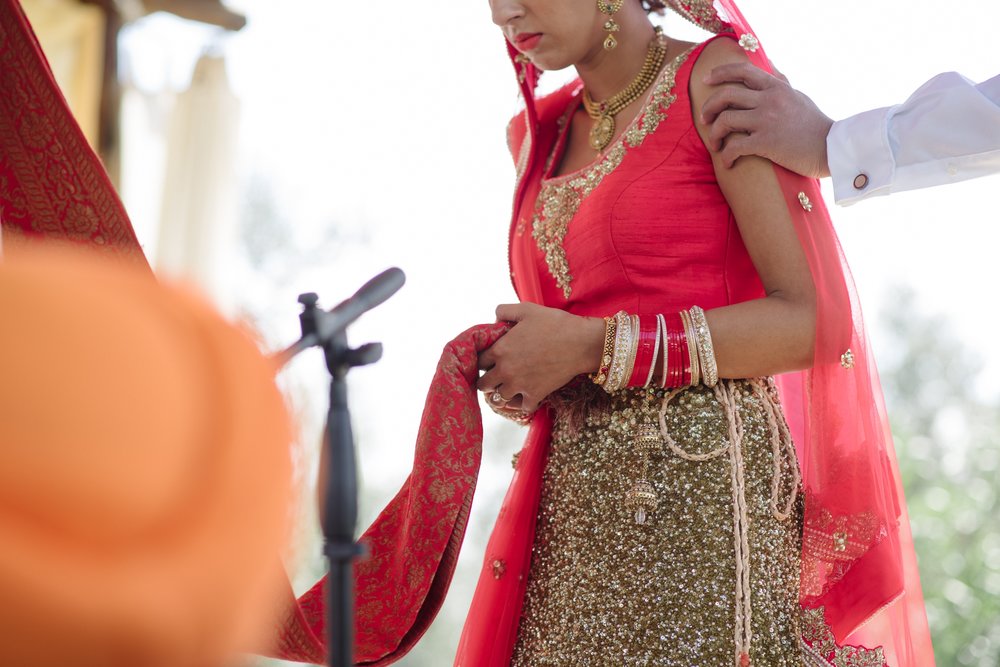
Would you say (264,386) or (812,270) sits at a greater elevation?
(264,386)

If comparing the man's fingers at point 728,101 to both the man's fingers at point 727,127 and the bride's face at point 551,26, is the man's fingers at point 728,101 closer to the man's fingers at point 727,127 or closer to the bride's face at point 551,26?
the man's fingers at point 727,127

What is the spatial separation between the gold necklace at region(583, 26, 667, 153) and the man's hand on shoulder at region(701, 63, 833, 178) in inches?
6.3

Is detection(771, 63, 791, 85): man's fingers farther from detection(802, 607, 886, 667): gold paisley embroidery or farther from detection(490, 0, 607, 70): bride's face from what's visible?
detection(802, 607, 886, 667): gold paisley embroidery

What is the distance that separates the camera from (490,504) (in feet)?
18.0

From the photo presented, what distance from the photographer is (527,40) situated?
65.6 inches

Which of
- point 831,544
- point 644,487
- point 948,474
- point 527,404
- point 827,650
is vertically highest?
point 527,404

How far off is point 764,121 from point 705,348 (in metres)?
0.34

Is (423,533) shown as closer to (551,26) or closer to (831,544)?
(831,544)

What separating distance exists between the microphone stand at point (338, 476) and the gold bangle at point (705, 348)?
625 millimetres

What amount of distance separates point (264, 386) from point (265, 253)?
6.29m

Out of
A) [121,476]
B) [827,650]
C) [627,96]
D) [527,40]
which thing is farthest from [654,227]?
[121,476]

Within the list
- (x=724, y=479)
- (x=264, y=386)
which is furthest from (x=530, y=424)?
(x=264, y=386)

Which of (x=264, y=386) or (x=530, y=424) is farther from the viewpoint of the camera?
(x=530, y=424)

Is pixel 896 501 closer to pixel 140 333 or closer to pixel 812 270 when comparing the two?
pixel 812 270
